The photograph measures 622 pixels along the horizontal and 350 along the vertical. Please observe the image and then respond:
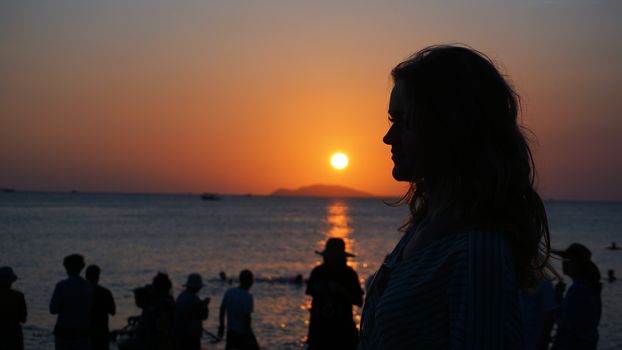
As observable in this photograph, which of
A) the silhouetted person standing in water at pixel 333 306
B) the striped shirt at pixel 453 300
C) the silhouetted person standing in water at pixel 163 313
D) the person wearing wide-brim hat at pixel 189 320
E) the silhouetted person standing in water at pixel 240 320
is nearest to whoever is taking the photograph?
the striped shirt at pixel 453 300

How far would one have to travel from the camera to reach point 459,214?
4.76 feet

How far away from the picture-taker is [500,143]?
4.84ft

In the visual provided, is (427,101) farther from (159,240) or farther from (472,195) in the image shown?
(159,240)

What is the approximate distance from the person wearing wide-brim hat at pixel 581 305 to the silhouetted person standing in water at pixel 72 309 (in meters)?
6.19

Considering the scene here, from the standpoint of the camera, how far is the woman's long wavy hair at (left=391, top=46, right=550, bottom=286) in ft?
4.74

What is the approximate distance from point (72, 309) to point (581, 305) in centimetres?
651

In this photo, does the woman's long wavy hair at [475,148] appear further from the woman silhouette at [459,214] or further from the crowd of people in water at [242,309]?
the crowd of people in water at [242,309]

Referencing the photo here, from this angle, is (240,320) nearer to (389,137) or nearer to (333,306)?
(333,306)

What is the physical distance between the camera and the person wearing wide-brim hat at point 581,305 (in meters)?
6.82

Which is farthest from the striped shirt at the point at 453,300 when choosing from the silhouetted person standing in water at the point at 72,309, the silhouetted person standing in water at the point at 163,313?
the silhouetted person standing in water at the point at 72,309

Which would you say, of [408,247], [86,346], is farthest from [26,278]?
[408,247]

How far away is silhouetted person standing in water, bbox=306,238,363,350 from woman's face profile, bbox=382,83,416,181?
5.92 m

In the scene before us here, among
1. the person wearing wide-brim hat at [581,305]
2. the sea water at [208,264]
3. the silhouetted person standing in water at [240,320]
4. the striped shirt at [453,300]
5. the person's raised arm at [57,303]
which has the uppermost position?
the striped shirt at [453,300]

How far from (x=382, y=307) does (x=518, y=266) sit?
0.33 metres
